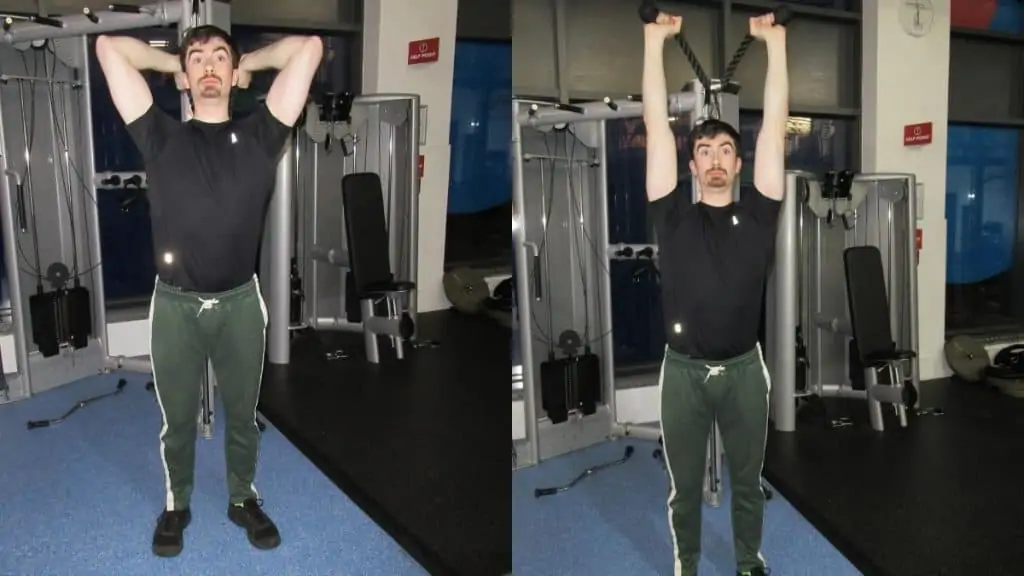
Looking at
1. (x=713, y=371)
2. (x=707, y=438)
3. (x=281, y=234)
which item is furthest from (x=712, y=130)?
(x=281, y=234)

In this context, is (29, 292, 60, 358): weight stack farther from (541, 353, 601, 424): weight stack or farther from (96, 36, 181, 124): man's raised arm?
(541, 353, 601, 424): weight stack

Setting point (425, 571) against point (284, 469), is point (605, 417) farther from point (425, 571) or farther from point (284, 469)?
point (284, 469)

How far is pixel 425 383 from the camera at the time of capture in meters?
2.31

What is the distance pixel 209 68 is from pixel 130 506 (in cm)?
119

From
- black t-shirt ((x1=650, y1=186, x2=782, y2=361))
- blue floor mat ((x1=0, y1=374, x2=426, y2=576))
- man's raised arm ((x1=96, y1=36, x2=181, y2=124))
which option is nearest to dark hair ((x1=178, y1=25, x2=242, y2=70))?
man's raised arm ((x1=96, y1=36, x2=181, y2=124))

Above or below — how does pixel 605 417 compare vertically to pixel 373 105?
below

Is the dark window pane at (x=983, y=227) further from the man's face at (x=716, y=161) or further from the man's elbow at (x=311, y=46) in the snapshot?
the man's elbow at (x=311, y=46)

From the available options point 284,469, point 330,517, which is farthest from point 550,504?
point 284,469

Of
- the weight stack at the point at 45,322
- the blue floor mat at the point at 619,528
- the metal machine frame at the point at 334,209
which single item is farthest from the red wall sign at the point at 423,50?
the weight stack at the point at 45,322

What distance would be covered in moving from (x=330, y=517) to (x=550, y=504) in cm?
73

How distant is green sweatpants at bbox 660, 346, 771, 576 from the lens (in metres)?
1.64

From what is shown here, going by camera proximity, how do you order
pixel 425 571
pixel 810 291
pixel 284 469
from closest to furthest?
pixel 425 571 → pixel 284 469 → pixel 810 291

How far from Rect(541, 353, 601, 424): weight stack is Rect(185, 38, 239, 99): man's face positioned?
1.12 metres

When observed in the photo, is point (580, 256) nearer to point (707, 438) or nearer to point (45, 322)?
point (707, 438)
